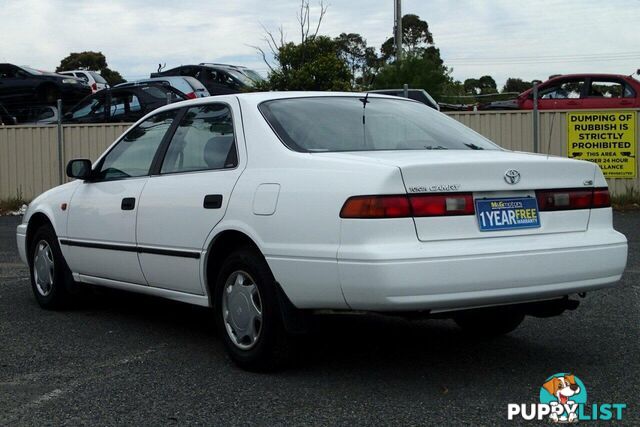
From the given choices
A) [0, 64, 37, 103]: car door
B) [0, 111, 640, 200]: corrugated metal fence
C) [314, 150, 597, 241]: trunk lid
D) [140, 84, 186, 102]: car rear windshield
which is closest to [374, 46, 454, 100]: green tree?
[140, 84, 186, 102]: car rear windshield

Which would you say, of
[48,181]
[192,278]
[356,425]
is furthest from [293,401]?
[48,181]

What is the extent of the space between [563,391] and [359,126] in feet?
5.82

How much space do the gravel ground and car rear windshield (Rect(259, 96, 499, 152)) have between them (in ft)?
3.19

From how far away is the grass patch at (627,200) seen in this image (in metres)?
14.7

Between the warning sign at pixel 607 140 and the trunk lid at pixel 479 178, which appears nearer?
the trunk lid at pixel 479 178

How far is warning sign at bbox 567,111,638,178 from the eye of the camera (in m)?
14.8

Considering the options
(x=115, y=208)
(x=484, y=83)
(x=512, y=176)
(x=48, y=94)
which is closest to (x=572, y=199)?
(x=512, y=176)

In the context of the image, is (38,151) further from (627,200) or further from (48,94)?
(627,200)

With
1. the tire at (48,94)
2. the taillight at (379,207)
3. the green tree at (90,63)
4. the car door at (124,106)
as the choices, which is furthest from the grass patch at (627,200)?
the green tree at (90,63)

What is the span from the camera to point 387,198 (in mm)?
4285

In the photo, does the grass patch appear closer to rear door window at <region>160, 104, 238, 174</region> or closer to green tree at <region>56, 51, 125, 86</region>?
rear door window at <region>160, 104, 238, 174</region>

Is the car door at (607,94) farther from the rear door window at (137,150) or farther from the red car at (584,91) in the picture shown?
the rear door window at (137,150)

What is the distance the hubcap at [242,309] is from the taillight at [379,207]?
806 mm

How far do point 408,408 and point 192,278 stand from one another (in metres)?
1.65
